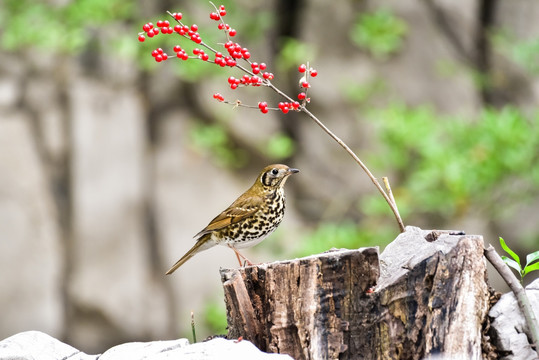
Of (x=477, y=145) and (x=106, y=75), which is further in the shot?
(x=106, y=75)

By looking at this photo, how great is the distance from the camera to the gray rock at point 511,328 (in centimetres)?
208

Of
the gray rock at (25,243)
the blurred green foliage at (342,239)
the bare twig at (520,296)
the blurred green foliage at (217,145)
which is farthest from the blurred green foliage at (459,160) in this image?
the bare twig at (520,296)

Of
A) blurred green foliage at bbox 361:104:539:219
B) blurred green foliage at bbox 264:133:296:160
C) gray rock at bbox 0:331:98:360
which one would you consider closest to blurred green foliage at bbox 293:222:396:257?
blurred green foliage at bbox 361:104:539:219

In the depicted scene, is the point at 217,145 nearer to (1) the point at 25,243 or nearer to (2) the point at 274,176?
(1) the point at 25,243

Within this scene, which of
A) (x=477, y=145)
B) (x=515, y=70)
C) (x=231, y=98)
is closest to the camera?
(x=477, y=145)

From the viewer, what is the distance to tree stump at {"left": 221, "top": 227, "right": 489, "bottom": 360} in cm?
206

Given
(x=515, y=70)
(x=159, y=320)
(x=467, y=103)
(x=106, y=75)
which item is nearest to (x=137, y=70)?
(x=106, y=75)

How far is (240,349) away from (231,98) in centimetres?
451

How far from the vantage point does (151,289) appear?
261 inches

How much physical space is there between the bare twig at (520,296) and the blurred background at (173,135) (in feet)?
12.9

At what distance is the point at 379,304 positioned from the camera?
6.85 feet

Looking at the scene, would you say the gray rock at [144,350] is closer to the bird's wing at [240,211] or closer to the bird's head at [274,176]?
the bird's wing at [240,211]

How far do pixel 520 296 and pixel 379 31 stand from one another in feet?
15.4

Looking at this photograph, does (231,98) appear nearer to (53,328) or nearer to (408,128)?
(408,128)
